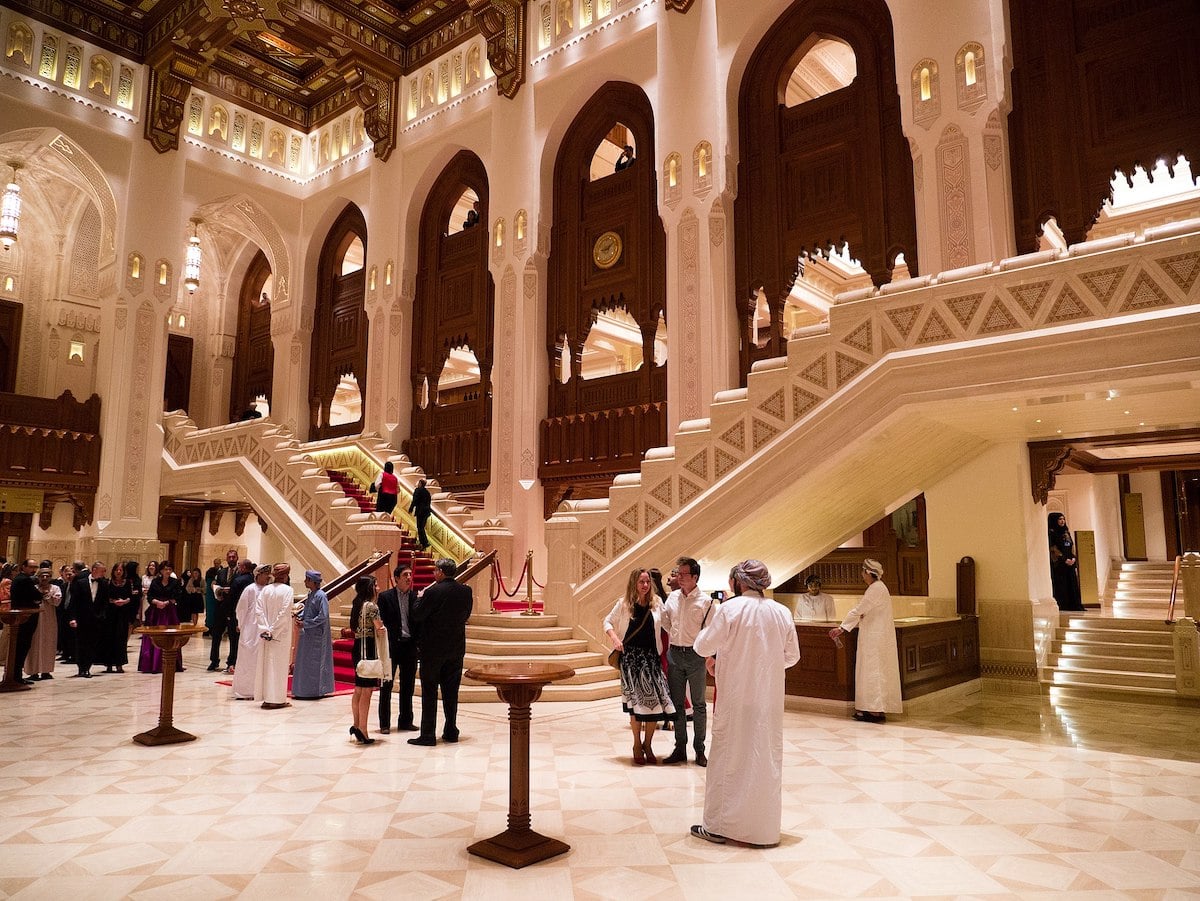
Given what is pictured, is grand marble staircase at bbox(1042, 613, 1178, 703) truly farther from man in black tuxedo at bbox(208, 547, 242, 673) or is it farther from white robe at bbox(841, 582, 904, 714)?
man in black tuxedo at bbox(208, 547, 242, 673)

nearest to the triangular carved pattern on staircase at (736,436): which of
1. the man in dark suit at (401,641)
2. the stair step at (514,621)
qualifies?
the stair step at (514,621)

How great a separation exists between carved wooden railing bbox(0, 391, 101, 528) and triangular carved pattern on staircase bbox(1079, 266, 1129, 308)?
56.7 ft

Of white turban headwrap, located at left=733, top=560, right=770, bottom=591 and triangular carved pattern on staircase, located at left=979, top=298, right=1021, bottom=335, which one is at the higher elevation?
triangular carved pattern on staircase, located at left=979, top=298, right=1021, bottom=335

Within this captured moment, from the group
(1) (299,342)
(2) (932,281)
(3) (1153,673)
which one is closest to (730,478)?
(2) (932,281)

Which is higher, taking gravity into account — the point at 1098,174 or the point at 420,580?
the point at 1098,174

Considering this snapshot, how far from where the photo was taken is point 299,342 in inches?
786

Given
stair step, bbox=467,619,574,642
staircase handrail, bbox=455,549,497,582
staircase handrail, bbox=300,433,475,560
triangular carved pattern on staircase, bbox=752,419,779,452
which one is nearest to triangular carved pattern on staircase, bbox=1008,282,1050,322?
triangular carved pattern on staircase, bbox=752,419,779,452

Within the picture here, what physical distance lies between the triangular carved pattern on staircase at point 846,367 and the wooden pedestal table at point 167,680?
6235 millimetres

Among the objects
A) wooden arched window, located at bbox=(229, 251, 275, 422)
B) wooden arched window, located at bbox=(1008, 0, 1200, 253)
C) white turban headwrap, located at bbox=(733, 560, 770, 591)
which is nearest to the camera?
white turban headwrap, located at bbox=(733, 560, 770, 591)

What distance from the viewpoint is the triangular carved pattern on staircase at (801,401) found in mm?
8641

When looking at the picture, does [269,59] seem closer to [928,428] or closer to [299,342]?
[299,342]

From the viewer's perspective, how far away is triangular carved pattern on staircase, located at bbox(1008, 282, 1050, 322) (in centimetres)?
746

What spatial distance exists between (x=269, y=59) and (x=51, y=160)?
16.7 ft

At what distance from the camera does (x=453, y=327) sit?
17.3m
